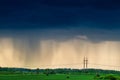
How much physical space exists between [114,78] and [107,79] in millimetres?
1318

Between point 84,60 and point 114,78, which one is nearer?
point 114,78

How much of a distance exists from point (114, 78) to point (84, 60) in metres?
65.5

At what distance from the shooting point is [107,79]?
70.2m

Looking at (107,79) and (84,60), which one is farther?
(84,60)

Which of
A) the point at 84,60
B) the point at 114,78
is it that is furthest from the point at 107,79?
the point at 84,60

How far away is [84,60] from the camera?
135500 millimetres

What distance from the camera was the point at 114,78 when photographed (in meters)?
70.0

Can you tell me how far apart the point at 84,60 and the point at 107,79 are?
65313mm

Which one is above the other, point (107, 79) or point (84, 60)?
point (84, 60)

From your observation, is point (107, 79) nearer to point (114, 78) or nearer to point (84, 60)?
point (114, 78)

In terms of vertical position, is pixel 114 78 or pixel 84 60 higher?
pixel 84 60
